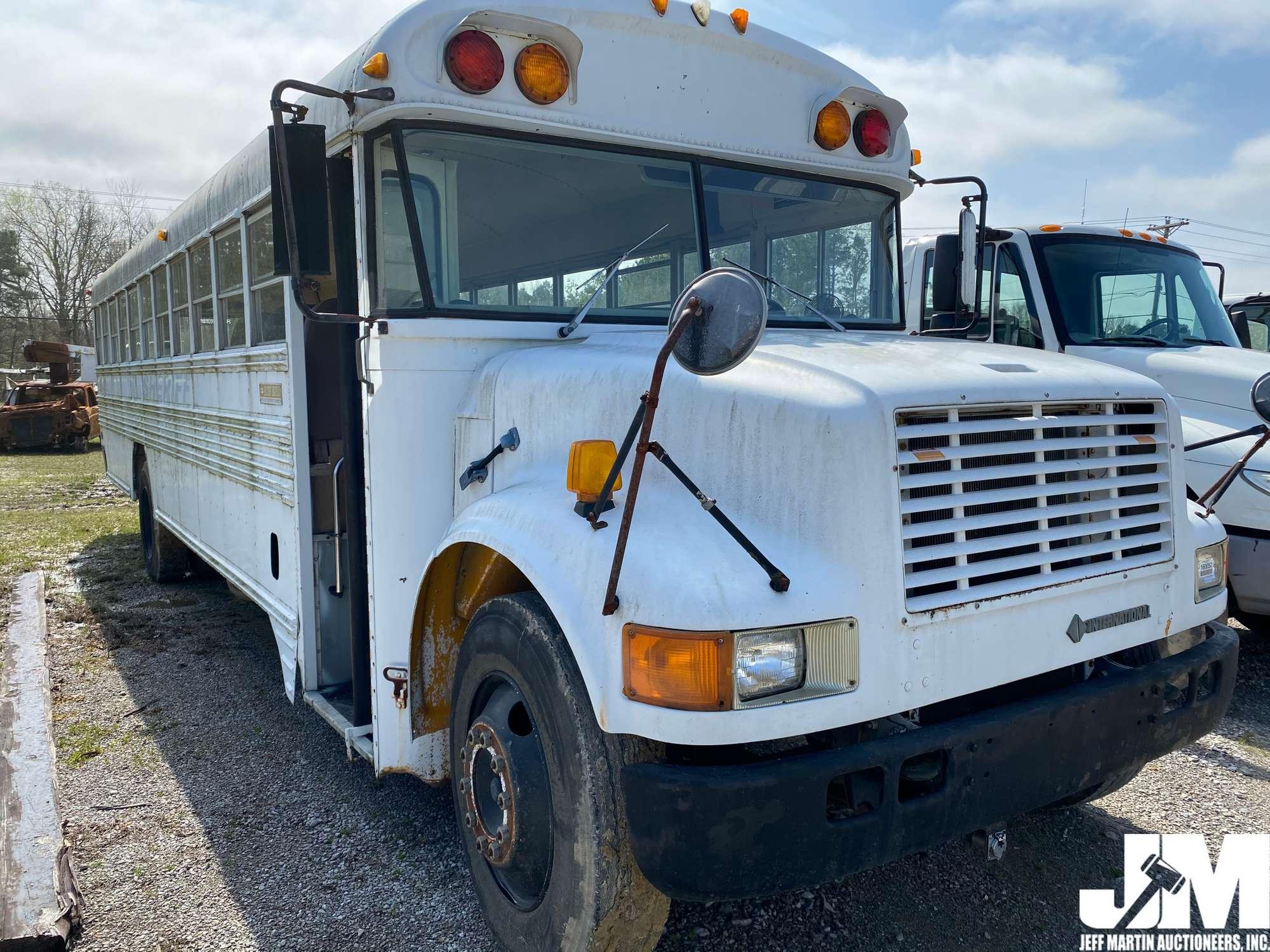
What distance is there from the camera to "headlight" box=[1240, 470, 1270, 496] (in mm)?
4509

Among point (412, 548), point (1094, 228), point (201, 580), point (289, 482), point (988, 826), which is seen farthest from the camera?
point (201, 580)

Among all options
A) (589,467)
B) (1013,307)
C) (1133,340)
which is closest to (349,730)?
(589,467)

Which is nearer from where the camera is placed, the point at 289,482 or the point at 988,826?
the point at 988,826

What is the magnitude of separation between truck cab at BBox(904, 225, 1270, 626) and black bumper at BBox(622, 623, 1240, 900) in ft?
9.96

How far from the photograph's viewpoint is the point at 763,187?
10.8ft

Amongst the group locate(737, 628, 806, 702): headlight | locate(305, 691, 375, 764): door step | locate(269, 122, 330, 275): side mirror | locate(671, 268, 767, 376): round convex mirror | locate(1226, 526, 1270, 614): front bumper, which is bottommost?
locate(305, 691, 375, 764): door step

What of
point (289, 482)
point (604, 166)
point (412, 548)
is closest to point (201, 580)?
point (289, 482)

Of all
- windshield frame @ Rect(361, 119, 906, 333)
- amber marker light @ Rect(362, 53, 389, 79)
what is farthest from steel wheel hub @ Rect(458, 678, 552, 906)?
amber marker light @ Rect(362, 53, 389, 79)

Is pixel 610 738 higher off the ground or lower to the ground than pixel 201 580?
higher

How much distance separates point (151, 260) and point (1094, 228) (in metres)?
5.99

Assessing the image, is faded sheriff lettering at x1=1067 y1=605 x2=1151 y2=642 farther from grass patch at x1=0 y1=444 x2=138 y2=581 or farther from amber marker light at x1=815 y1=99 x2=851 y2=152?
grass patch at x1=0 y1=444 x2=138 y2=581

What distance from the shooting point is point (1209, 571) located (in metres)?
2.61

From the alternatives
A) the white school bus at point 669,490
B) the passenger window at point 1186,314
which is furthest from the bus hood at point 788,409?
the passenger window at point 1186,314

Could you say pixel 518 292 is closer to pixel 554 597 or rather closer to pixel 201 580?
pixel 554 597
